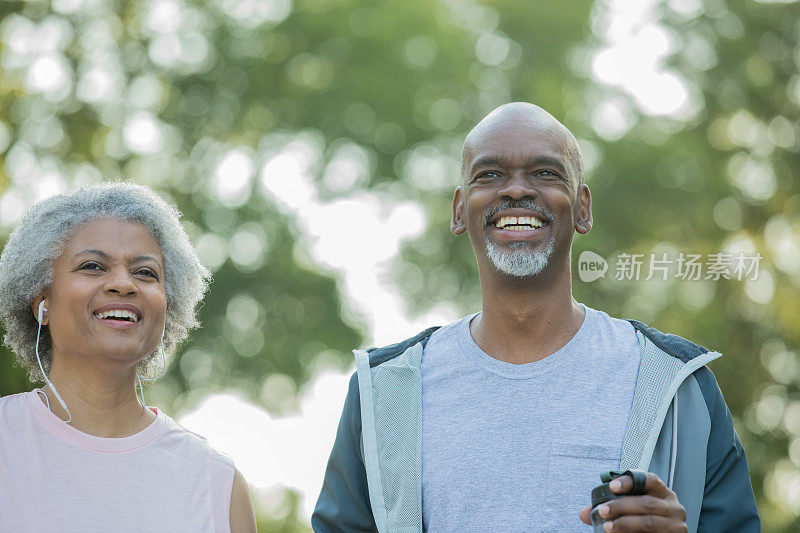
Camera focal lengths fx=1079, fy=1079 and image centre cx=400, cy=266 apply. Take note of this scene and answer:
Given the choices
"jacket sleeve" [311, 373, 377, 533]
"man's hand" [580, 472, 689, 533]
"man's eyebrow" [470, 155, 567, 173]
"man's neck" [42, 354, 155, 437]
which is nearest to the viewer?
"man's hand" [580, 472, 689, 533]

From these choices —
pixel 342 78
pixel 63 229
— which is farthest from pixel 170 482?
pixel 342 78

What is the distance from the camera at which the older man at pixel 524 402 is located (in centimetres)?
353

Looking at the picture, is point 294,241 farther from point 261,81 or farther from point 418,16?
point 418,16

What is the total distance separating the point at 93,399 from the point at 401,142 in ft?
33.3

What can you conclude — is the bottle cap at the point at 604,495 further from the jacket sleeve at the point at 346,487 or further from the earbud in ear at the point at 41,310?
the earbud in ear at the point at 41,310

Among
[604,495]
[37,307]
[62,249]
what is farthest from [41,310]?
[604,495]

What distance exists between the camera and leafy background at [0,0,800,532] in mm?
12602

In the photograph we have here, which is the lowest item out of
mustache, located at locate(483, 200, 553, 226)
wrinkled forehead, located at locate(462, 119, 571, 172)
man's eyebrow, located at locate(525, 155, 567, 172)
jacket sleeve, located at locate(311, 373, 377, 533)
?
jacket sleeve, located at locate(311, 373, 377, 533)

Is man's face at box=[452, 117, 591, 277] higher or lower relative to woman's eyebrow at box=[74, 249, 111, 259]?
higher

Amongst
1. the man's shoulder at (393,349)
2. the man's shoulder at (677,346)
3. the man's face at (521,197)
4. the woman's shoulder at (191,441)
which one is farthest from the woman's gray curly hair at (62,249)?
the man's shoulder at (677,346)

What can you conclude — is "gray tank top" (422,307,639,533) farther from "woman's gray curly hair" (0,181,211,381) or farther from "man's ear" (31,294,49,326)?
"man's ear" (31,294,49,326)

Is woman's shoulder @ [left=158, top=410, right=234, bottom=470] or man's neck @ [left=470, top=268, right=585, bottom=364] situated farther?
man's neck @ [left=470, top=268, right=585, bottom=364]

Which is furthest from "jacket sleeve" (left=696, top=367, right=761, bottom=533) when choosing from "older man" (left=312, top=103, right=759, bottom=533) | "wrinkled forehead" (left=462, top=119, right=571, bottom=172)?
"wrinkled forehead" (left=462, top=119, right=571, bottom=172)

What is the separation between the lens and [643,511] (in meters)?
2.97
